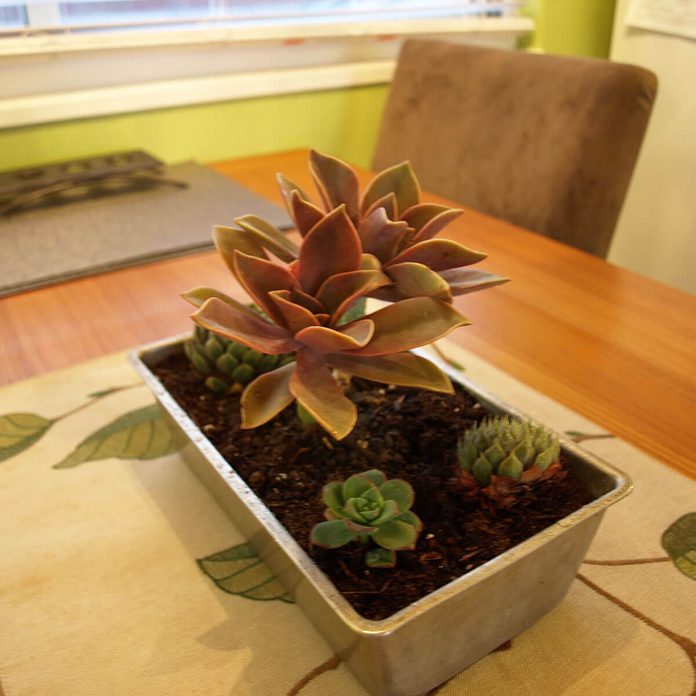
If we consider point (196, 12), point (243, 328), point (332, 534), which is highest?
point (196, 12)

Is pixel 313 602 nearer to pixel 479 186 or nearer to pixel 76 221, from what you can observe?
pixel 76 221

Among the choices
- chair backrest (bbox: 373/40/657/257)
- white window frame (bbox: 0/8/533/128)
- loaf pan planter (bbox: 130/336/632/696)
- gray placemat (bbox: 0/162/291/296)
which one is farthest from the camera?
white window frame (bbox: 0/8/533/128)

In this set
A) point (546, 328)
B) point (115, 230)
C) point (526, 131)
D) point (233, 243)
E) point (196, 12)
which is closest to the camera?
point (233, 243)

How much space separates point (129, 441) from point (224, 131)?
1.04m

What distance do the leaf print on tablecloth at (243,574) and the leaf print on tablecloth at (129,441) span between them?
0.13m

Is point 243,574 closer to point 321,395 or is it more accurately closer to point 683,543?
point 321,395

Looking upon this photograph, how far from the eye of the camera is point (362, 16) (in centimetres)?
166

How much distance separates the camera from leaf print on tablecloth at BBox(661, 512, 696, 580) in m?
0.54

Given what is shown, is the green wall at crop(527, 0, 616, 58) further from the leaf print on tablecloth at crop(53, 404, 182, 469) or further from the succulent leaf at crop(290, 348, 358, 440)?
the succulent leaf at crop(290, 348, 358, 440)

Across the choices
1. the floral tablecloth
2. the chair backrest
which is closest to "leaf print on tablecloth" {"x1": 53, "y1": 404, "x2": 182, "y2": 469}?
the floral tablecloth

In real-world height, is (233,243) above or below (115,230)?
above

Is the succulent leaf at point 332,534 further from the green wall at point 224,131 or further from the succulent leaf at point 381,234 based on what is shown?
the green wall at point 224,131

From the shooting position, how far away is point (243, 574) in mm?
535

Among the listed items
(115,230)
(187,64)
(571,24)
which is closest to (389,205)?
(115,230)
